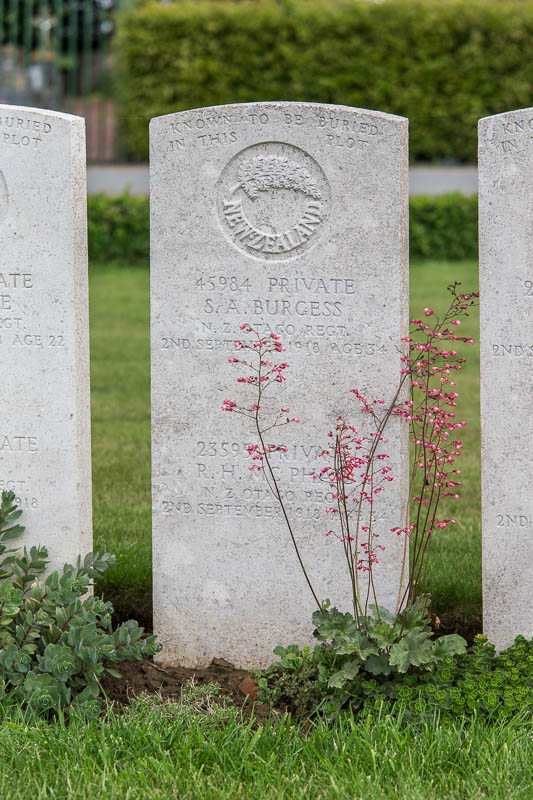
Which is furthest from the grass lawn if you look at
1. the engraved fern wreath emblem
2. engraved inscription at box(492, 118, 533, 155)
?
engraved inscription at box(492, 118, 533, 155)

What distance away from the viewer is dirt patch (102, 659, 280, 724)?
3373mm

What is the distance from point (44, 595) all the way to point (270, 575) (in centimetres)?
84

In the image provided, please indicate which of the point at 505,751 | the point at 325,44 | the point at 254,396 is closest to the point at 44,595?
the point at 254,396

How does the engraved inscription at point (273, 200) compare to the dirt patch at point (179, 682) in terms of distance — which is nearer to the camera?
the dirt patch at point (179, 682)

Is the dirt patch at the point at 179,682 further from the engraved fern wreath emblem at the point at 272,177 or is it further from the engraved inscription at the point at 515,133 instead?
the engraved inscription at the point at 515,133

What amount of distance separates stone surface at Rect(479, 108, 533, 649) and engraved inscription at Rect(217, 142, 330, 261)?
0.60 m

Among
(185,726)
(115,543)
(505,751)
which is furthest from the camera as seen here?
(115,543)

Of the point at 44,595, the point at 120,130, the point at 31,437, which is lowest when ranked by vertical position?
the point at 44,595

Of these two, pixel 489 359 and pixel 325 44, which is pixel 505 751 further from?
pixel 325 44

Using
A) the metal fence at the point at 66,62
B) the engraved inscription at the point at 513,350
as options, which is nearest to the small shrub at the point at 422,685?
the engraved inscription at the point at 513,350

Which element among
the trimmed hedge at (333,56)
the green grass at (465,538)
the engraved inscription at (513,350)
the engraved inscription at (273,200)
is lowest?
the green grass at (465,538)

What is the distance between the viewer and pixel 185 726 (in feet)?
10.3

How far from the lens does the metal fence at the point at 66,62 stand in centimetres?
1530

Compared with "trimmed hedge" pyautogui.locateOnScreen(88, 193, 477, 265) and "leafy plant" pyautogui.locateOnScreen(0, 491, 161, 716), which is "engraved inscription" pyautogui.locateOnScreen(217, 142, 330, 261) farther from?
"trimmed hedge" pyautogui.locateOnScreen(88, 193, 477, 265)
